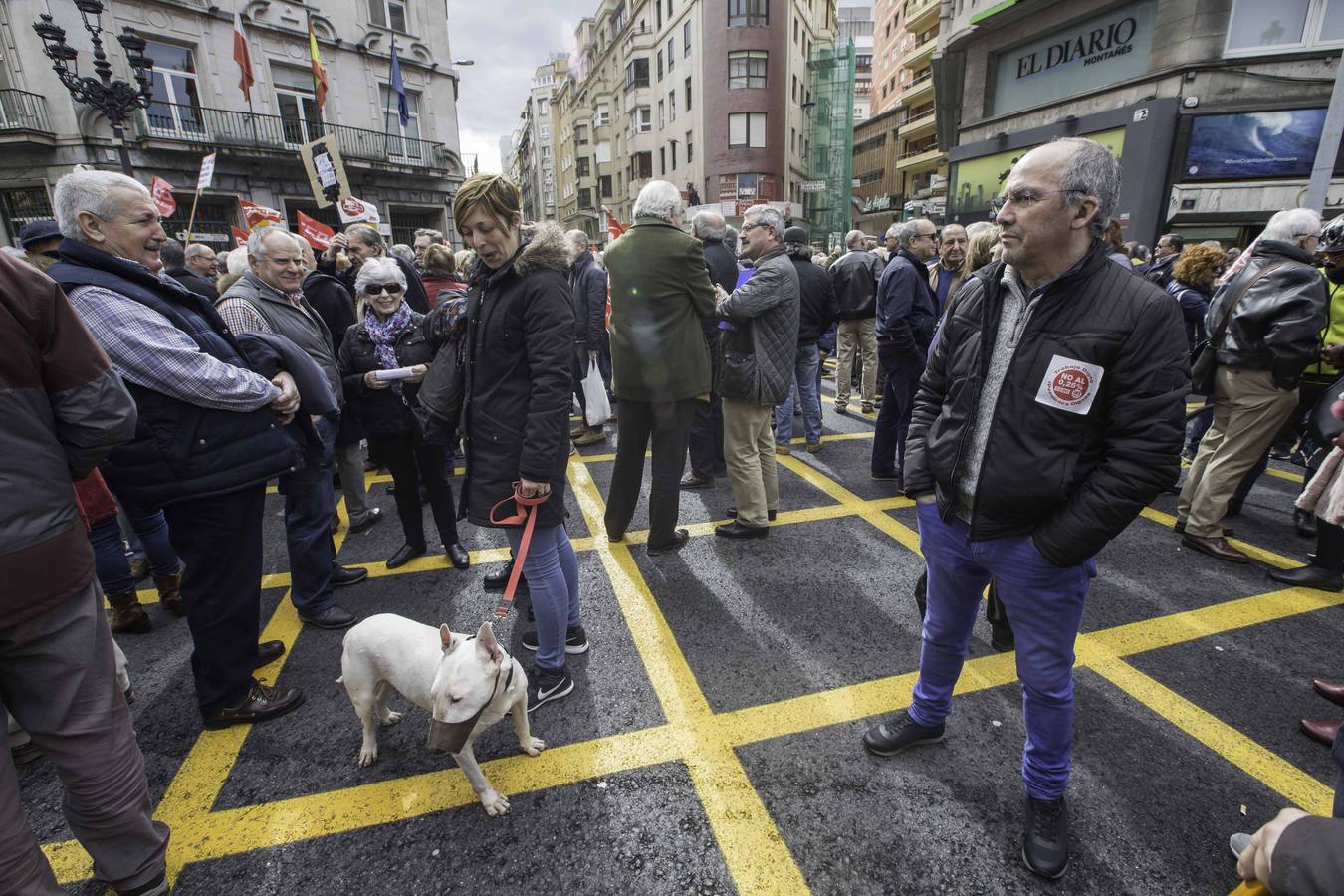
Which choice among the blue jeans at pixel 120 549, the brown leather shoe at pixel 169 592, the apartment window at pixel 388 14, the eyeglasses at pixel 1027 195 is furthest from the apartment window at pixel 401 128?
the eyeglasses at pixel 1027 195

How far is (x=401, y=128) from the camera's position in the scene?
23.1m

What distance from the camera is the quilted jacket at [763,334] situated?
4.13 metres

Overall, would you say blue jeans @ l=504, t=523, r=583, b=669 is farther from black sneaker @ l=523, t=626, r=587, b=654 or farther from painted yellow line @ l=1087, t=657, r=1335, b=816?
painted yellow line @ l=1087, t=657, r=1335, b=816

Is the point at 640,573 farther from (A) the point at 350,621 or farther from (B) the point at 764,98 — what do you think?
(B) the point at 764,98

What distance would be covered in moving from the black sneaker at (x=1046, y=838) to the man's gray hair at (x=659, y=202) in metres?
3.36

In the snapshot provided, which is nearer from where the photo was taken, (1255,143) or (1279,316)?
(1279,316)

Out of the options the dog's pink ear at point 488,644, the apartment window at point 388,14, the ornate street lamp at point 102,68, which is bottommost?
the dog's pink ear at point 488,644

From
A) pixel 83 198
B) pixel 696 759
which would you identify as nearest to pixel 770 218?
pixel 696 759

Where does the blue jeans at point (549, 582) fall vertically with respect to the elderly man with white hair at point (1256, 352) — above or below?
below

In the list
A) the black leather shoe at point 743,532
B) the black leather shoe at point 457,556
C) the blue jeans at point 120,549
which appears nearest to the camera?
the blue jeans at point 120,549

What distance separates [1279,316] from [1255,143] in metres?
15.1

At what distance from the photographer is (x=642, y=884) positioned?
1932 mm

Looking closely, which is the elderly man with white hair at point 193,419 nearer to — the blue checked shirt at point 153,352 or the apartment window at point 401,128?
the blue checked shirt at point 153,352

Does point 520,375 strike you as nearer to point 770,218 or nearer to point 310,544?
point 310,544
